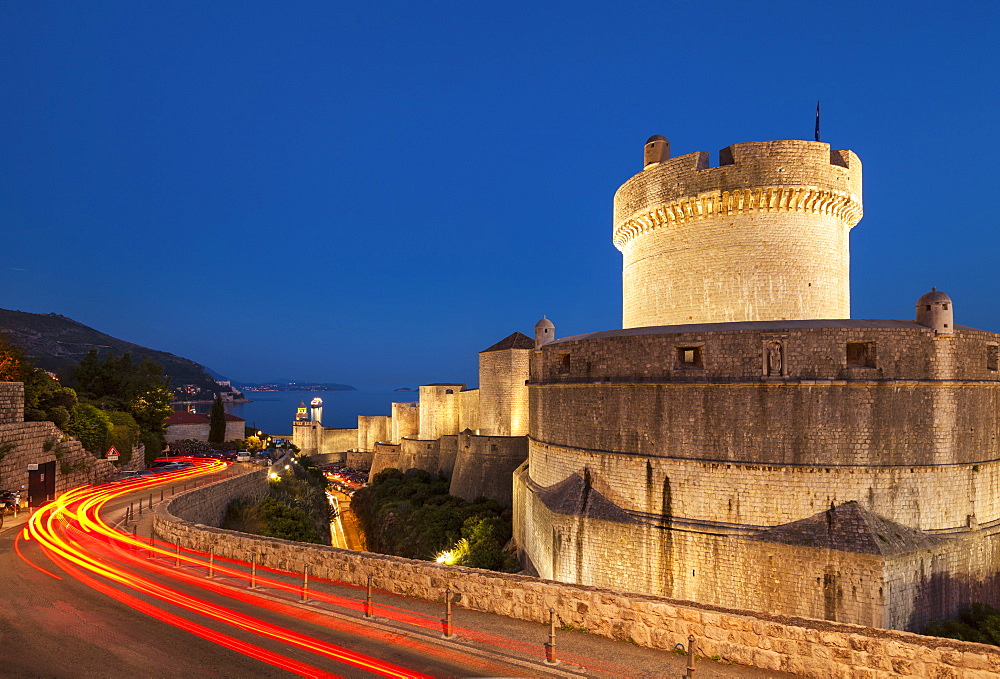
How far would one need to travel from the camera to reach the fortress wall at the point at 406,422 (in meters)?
47.0

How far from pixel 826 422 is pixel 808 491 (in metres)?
1.73

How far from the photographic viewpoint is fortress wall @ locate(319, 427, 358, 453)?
57.8 meters

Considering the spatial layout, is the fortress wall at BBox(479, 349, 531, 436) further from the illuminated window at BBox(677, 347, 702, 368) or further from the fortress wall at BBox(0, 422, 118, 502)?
the fortress wall at BBox(0, 422, 118, 502)

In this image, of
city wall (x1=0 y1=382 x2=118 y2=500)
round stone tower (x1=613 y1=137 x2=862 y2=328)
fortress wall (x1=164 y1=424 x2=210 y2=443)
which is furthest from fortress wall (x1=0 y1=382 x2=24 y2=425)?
fortress wall (x1=164 y1=424 x2=210 y2=443)

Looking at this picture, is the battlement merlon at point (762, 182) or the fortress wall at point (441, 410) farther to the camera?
the fortress wall at point (441, 410)

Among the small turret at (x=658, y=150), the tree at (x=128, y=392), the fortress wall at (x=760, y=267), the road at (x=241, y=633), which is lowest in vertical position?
the road at (x=241, y=633)

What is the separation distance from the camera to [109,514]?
16.5m

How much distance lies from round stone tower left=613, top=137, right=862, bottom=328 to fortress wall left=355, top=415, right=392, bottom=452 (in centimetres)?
3862

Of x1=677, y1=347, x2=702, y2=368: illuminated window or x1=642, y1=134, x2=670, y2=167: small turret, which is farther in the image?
x1=642, y1=134, x2=670, y2=167: small turret

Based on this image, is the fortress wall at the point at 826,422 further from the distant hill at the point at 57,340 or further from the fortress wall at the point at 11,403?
the distant hill at the point at 57,340

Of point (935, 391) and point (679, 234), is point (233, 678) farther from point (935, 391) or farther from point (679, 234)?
point (679, 234)


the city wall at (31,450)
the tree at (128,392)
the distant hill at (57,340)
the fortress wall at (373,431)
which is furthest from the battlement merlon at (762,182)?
the distant hill at (57,340)

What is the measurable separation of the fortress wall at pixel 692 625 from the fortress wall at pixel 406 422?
122ft

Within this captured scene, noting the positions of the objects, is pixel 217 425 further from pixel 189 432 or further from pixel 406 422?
pixel 406 422
